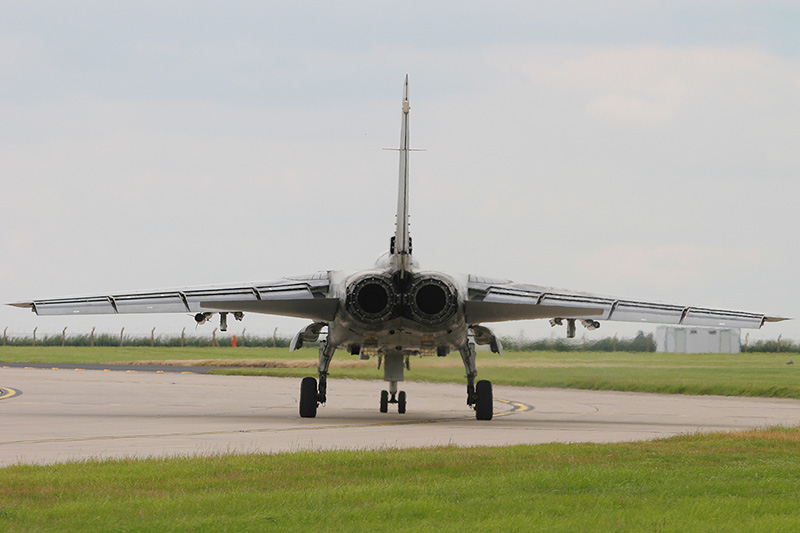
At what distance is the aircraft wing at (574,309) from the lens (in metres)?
20.6

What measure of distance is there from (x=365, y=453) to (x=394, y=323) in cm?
712

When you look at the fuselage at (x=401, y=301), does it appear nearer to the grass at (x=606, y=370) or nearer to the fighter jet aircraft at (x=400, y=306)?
the fighter jet aircraft at (x=400, y=306)

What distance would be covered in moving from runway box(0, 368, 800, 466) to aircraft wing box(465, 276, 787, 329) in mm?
2120

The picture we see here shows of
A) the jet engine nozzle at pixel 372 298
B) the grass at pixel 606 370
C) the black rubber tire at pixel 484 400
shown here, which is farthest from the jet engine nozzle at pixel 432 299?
the grass at pixel 606 370

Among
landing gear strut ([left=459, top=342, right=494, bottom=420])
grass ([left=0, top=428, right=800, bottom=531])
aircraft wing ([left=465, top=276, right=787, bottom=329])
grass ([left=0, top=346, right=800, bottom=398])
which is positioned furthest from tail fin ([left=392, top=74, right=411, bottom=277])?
grass ([left=0, top=346, right=800, bottom=398])

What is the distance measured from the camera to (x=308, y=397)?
2192 centimetres

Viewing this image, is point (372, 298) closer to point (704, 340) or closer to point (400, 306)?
point (400, 306)

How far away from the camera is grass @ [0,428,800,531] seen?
792 centimetres

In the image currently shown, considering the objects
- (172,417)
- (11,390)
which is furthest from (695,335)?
(172,417)

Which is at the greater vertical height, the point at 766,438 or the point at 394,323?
the point at 394,323

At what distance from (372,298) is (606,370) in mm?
22530

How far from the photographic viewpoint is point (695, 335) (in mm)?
64438

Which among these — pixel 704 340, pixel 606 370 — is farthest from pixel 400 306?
pixel 704 340

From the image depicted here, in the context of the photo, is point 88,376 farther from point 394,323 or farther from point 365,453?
point 365,453
